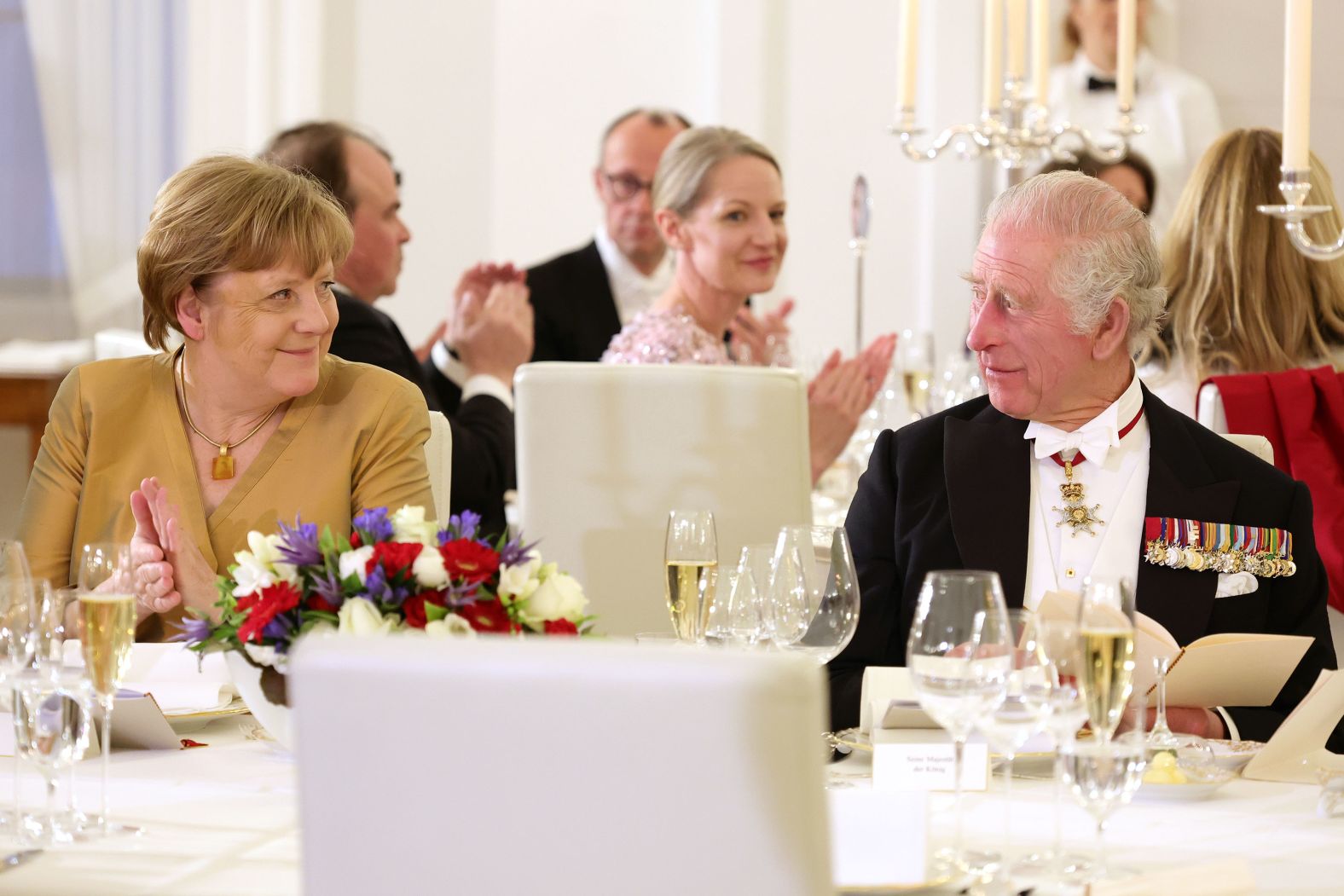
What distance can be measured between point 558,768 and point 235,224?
5.28 feet

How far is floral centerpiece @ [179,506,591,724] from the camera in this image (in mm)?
1484

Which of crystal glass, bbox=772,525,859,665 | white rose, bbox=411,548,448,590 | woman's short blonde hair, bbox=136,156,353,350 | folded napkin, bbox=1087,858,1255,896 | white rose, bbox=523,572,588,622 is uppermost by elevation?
woman's short blonde hair, bbox=136,156,353,350

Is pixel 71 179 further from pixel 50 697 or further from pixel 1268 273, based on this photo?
pixel 50 697

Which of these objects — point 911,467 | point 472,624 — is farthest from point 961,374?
point 472,624

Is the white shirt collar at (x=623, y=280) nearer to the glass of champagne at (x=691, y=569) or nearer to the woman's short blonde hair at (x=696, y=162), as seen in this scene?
the woman's short blonde hair at (x=696, y=162)

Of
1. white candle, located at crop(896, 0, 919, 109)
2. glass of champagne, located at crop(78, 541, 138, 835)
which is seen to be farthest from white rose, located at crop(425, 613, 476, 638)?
white candle, located at crop(896, 0, 919, 109)

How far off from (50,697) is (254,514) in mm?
949

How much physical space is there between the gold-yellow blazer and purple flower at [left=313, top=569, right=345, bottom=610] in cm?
90

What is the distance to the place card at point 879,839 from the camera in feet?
4.14

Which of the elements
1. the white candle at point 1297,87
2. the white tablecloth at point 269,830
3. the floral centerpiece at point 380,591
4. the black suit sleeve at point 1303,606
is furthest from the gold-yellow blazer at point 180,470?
the white candle at point 1297,87

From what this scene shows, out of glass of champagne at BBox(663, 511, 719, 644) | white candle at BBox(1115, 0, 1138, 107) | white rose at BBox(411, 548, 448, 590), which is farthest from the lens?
white candle at BBox(1115, 0, 1138, 107)

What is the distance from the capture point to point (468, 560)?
4.92 ft

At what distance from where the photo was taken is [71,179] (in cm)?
551

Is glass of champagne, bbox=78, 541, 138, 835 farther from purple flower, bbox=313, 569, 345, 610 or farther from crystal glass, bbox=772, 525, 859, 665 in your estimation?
crystal glass, bbox=772, 525, 859, 665
